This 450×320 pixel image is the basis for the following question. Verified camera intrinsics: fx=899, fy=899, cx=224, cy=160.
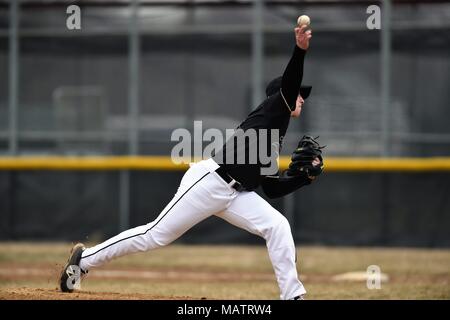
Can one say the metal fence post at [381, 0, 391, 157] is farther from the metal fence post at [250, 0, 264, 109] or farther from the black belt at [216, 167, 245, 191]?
the black belt at [216, 167, 245, 191]

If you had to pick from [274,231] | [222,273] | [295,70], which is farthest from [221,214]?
[222,273]

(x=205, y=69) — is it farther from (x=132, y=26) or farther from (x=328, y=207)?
(x=328, y=207)

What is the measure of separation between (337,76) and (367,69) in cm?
47

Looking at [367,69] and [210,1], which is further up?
[210,1]

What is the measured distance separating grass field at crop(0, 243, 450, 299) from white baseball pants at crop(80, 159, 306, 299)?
470mm

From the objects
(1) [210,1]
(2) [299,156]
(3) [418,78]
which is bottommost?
(2) [299,156]

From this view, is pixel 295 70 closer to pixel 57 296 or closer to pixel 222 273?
pixel 57 296

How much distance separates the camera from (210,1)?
13953 millimetres

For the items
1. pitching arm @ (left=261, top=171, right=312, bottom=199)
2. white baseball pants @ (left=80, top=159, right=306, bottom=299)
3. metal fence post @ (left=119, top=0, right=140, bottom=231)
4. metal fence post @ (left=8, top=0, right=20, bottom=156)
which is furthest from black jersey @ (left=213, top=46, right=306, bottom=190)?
metal fence post @ (left=8, top=0, right=20, bottom=156)

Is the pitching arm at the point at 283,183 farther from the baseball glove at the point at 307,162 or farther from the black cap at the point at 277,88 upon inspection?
the black cap at the point at 277,88

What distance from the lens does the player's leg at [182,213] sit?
6246mm

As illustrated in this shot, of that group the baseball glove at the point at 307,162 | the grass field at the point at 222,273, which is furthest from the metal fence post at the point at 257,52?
the baseball glove at the point at 307,162

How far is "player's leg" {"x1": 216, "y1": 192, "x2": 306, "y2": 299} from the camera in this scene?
6156mm

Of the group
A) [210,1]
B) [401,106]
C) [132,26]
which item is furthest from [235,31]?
[401,106]
